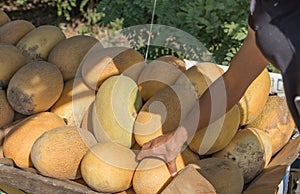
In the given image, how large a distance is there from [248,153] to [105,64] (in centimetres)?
66

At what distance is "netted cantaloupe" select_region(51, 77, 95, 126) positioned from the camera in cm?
204

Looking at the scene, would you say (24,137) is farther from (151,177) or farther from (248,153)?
(248,153)

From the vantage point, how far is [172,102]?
187cm

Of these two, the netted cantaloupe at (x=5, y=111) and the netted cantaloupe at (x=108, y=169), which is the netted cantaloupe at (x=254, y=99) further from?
the netted cantaloupe at (x=5, y=111)

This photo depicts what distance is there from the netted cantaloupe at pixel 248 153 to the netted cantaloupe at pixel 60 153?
0.48 metres

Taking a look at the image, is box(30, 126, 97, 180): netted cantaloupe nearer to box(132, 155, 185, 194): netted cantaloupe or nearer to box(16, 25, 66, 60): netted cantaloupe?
box(132, 155, 185, 194): netted cantaloupe

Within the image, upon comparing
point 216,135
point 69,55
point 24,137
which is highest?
point 69,55

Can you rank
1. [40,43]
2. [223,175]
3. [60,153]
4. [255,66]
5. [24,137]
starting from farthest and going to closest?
1. [40,43]
2. [24,137]
3. [60,153]
4. [223,175]
5. [255,66]

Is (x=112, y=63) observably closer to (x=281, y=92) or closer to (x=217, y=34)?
(x=281, y=92)

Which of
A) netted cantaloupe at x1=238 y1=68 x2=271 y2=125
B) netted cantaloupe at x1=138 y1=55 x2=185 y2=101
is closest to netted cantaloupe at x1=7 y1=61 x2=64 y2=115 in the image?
netted cantaloupe at x1=138 y1=55 x2=185 y2=101

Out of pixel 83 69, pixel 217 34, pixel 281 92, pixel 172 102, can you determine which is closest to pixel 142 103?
pixel 172 102

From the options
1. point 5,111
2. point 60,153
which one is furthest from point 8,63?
point 60,153

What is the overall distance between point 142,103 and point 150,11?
1418mm

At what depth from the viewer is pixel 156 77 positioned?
2.00 m
